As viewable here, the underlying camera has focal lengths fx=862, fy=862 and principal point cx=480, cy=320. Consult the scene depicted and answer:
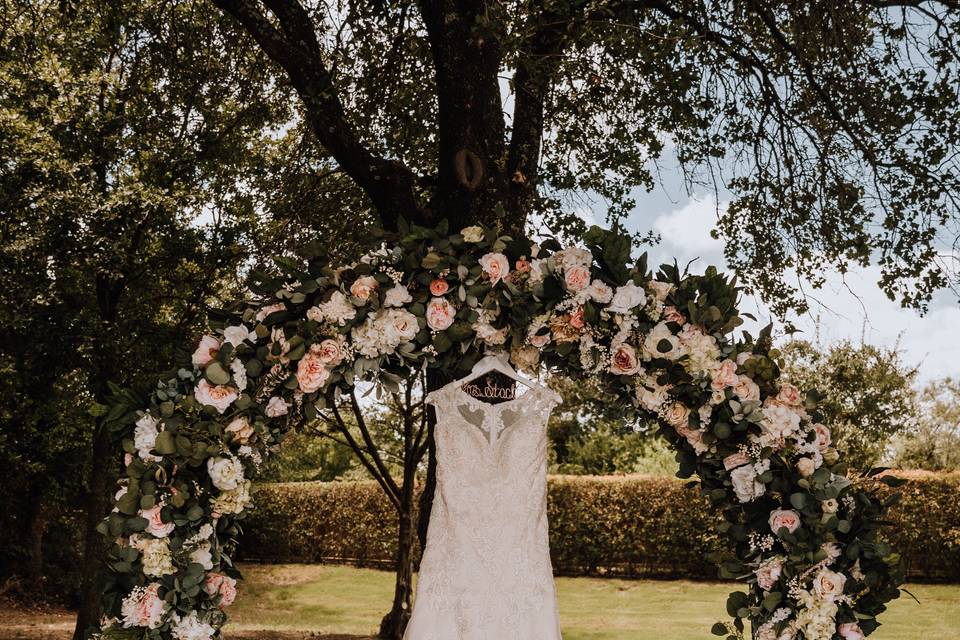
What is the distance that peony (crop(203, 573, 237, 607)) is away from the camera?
3707mm

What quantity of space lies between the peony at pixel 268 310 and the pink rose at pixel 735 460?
2.09 metres

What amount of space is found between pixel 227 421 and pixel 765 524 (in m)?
2.43

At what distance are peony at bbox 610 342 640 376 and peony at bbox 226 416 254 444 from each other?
1634mm

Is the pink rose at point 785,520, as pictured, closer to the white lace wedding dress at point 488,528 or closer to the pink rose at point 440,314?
the white lace wedding dress at point 488,528

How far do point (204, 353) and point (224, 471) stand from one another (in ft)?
1.69

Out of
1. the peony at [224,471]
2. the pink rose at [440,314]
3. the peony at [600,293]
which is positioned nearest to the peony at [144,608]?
the peony at [224,471]

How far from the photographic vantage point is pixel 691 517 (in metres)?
16.3

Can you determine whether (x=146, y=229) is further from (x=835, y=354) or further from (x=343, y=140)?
(x=835, y=354)

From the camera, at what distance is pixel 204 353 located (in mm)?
3717

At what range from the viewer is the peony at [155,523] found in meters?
3.53

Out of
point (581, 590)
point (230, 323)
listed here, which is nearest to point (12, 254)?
point (230, 323)

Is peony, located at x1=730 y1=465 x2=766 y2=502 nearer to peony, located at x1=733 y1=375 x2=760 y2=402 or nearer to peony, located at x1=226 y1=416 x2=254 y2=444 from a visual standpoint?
peony, located at x1=733 y1=375 x2=760 y2=402

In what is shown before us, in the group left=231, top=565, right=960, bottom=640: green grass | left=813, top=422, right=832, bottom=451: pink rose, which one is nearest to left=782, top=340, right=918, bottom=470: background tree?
left=231, top=565, right=960, bottom=640: green grass

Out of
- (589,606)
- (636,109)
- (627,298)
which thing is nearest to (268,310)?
(627,298)
